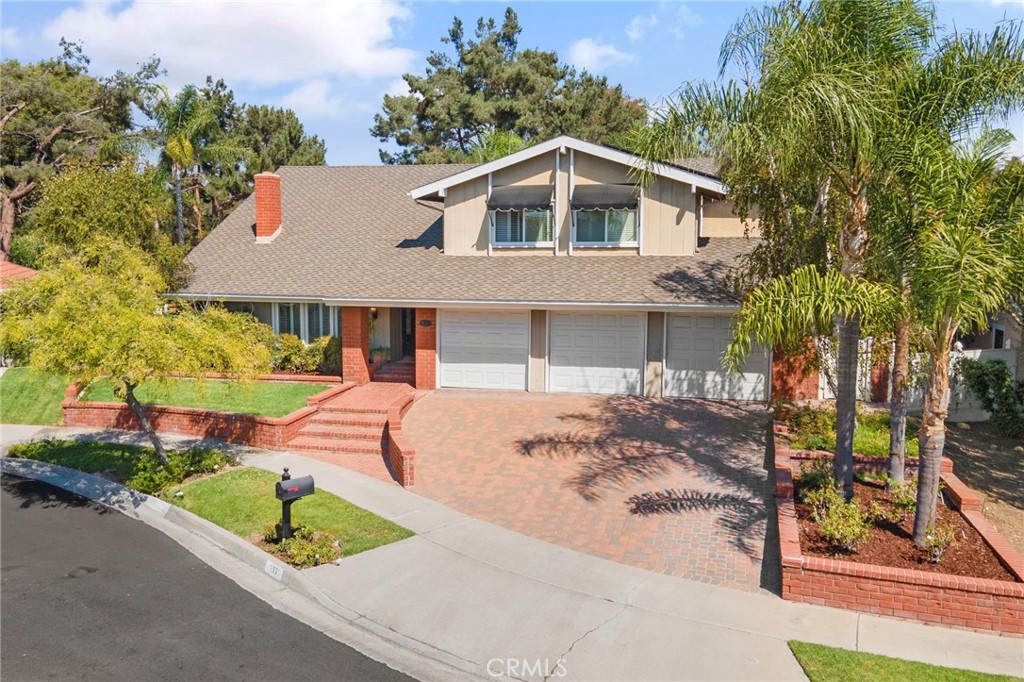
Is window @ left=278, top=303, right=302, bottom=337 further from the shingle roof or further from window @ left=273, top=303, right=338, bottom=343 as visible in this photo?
the shingle roof

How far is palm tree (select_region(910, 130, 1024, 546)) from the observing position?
8.34 meters

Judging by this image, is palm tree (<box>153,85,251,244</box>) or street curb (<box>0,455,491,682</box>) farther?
palm tree (<box>153,85,251,244</box>)

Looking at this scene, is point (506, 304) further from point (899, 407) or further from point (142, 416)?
point (899, 407)

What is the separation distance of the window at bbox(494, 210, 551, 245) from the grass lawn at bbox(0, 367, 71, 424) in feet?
42.3

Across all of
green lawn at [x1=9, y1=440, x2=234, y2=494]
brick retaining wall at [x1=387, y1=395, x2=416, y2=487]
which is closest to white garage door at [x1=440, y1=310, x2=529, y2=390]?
brick retaining wall at [x1=387, y1=395, x2=416, y2=487]

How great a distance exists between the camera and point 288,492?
10.5 meters

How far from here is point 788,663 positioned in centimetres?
770

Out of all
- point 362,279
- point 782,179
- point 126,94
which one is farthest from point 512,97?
point 782,179

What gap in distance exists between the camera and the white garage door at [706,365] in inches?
729

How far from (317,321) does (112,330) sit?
35.3 feet

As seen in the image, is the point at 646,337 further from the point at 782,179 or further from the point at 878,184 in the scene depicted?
the point at 878,184

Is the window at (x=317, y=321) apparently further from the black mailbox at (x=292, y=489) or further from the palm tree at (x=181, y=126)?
the black mailbox at (x=292, y=489)

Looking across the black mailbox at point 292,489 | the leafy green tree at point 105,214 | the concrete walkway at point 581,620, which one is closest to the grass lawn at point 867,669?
the concrete walkway at point 581,620

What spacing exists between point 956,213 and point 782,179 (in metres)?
4.18
